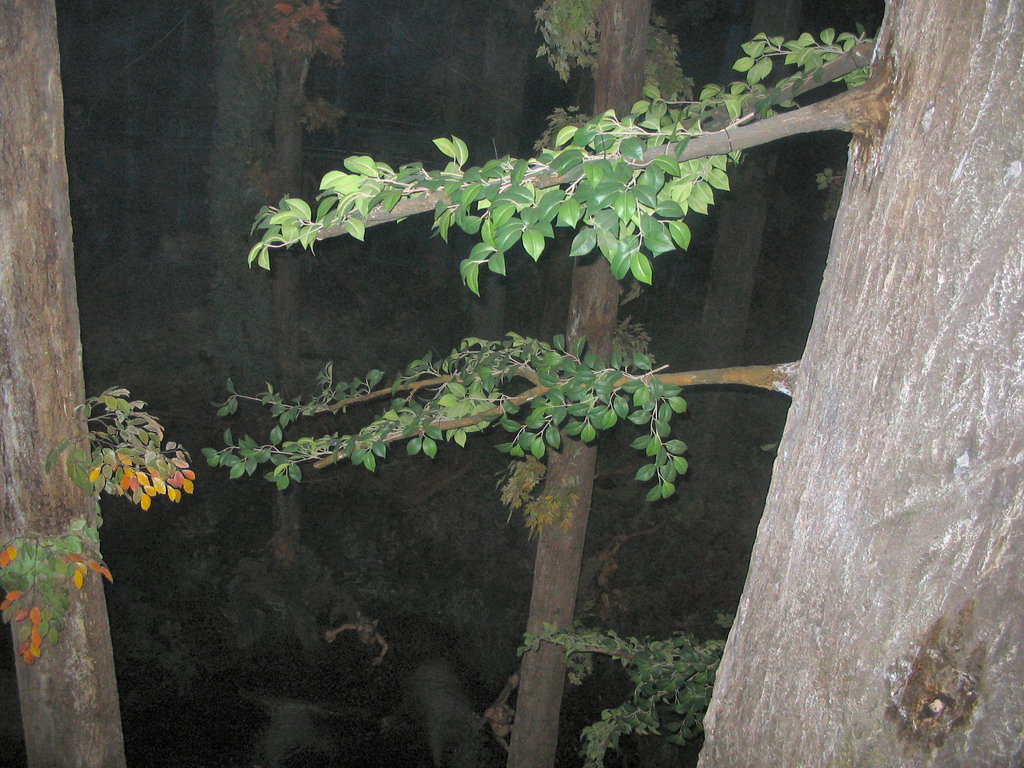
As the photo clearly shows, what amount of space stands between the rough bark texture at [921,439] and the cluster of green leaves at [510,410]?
917 mm

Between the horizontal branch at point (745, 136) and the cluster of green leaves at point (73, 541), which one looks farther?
the cluster of green leaves at point (73, 541)

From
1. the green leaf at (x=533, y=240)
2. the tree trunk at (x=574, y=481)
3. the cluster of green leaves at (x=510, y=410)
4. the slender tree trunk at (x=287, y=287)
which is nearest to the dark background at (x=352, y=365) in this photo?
the slender tree trunk at (x=287, y=287)

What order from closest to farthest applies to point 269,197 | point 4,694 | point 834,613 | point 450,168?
point 834,613 → point 450,168 → point 4,694 → point 269,197

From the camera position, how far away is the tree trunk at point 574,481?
464 centimetres

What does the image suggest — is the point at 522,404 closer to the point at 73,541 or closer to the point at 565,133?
the point at 565,133

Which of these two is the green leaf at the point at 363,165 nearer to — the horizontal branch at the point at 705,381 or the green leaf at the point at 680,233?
the green leaf at the point at 680,233

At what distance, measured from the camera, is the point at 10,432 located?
3.17 m

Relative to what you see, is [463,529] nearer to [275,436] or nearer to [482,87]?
[275,436]

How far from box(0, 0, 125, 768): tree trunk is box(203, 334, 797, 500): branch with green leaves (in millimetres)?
713

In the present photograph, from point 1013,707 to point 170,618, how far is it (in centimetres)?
903

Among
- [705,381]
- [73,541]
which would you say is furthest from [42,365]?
[705,381]

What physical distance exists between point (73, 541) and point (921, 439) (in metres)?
3.28

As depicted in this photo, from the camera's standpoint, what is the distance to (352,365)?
13109 millimetres

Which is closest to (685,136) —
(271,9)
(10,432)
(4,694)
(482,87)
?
(10,432)
